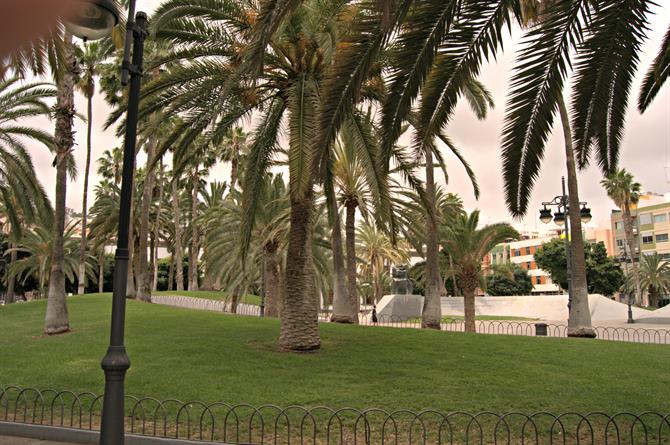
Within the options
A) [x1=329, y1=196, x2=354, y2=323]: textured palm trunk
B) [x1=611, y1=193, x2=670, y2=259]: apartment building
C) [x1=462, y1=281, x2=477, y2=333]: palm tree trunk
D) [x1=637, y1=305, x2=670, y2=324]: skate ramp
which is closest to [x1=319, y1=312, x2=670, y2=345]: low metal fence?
[x1=462, y1=281, x2=477, y2=333]: palm tree trunk

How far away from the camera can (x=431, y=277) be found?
20.5 meters

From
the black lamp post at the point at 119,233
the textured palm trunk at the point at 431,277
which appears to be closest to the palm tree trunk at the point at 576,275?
the textured palm trunk at the point at 431,277

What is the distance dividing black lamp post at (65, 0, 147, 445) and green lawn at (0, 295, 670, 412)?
12.0 ft

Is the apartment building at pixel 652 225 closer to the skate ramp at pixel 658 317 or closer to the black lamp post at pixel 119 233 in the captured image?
the skate ramp at pixel 658 317

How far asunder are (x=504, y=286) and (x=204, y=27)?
66692 millimetres

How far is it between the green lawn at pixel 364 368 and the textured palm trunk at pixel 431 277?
4.71 meters

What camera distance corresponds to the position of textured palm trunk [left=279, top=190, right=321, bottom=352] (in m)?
12.4

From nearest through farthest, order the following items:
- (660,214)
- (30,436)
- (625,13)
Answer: (625,13) < (30,436) < (660,214)

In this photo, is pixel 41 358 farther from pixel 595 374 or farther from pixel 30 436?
pixel 595 374

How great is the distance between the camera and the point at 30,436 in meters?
7.57

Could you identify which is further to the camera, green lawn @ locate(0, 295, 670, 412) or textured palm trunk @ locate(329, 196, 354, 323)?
textured palm trunk @ locate(329, 196, 354, 323)

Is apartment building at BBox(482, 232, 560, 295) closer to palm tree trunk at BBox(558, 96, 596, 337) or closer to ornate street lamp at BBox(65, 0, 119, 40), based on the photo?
palm tree trunk at BBox(558, 96, 596, 337)

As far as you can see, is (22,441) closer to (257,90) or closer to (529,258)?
(257,90)

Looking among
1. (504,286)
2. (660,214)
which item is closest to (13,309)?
(504,286)
